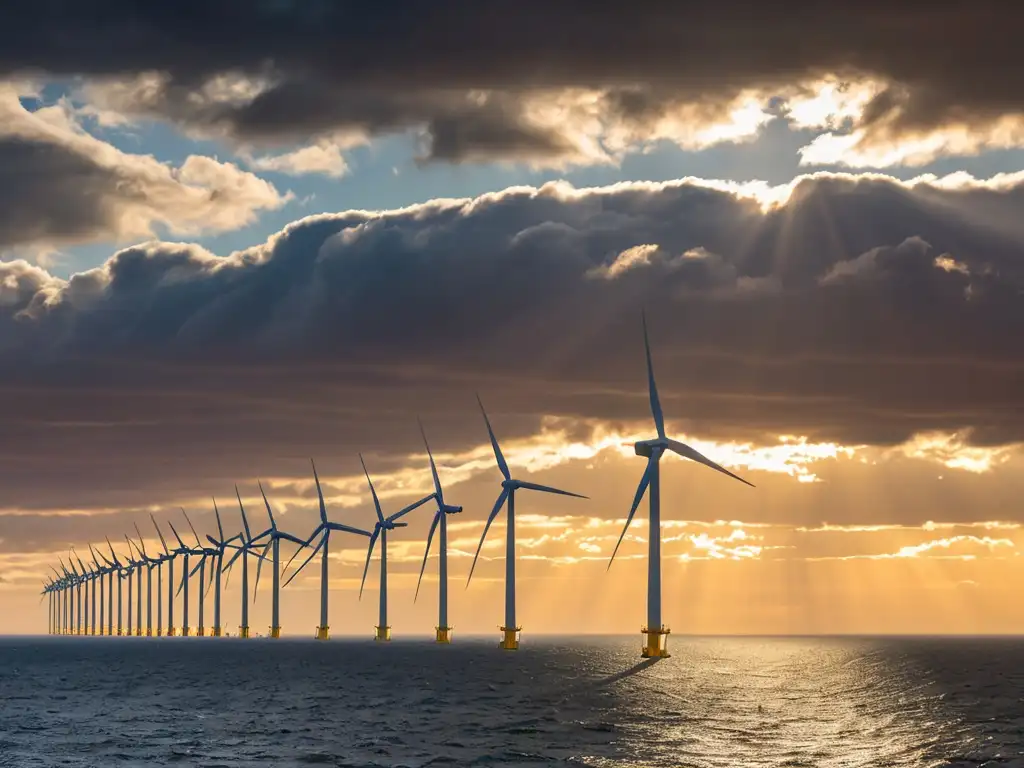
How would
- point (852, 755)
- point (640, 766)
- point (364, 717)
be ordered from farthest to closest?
point (364, 717), point (852, 755), point (640, 766)

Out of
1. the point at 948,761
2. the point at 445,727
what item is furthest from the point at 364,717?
the point at 948,761

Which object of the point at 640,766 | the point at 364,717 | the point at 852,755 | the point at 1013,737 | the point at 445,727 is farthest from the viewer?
the point at 364,717

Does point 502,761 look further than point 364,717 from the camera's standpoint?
Answer: No

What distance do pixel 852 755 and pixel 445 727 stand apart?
1676 inches

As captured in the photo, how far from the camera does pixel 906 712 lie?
17300 centimetres

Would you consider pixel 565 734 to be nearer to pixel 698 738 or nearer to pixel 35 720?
pixel 698 738

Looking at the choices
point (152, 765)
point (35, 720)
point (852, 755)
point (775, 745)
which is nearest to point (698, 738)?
point (775, 745)

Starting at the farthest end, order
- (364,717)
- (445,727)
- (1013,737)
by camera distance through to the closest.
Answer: (364,717) → (445,727) → (1013,737)

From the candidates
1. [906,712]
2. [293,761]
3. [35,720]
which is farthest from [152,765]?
[906,712]

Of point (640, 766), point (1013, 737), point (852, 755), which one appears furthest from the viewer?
point (1013, 737)

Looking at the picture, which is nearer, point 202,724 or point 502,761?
point 502,761

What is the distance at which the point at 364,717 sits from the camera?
16688 centimetres

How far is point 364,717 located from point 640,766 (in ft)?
174

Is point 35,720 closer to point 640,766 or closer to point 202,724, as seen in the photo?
point 202,724
